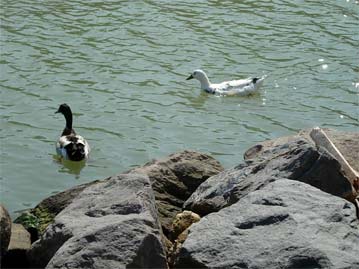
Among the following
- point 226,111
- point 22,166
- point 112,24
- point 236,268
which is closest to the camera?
point 236,268

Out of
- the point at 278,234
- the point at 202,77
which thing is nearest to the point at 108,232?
the point at 278,234

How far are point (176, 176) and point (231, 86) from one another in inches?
253

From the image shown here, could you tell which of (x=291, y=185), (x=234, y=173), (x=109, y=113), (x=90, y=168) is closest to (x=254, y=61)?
(x=109, y=113)

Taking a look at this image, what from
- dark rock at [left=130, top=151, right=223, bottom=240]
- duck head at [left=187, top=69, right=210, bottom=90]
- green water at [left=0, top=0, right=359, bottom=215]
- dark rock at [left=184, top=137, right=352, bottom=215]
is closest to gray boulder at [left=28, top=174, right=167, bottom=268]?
dark rock at [left=184, top=137, right=352, bottom=215]

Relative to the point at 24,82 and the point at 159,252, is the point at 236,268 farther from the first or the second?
the point at 24,82

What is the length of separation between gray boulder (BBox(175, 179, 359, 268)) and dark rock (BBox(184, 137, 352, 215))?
0.71 metres

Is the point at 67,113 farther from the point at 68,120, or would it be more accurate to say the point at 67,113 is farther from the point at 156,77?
the point at 156,77

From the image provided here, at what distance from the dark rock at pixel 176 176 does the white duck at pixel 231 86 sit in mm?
5713

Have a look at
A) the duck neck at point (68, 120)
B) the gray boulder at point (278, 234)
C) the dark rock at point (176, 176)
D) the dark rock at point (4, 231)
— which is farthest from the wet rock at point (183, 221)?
the duck neck at point (68, 120)

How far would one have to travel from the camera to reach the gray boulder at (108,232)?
19.8 ft

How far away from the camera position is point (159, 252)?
6.24m

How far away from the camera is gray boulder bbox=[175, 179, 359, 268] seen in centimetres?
590

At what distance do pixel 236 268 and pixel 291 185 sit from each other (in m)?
1.24

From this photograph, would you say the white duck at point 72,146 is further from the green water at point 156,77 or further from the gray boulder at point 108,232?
the gray boulder at point 108,232
